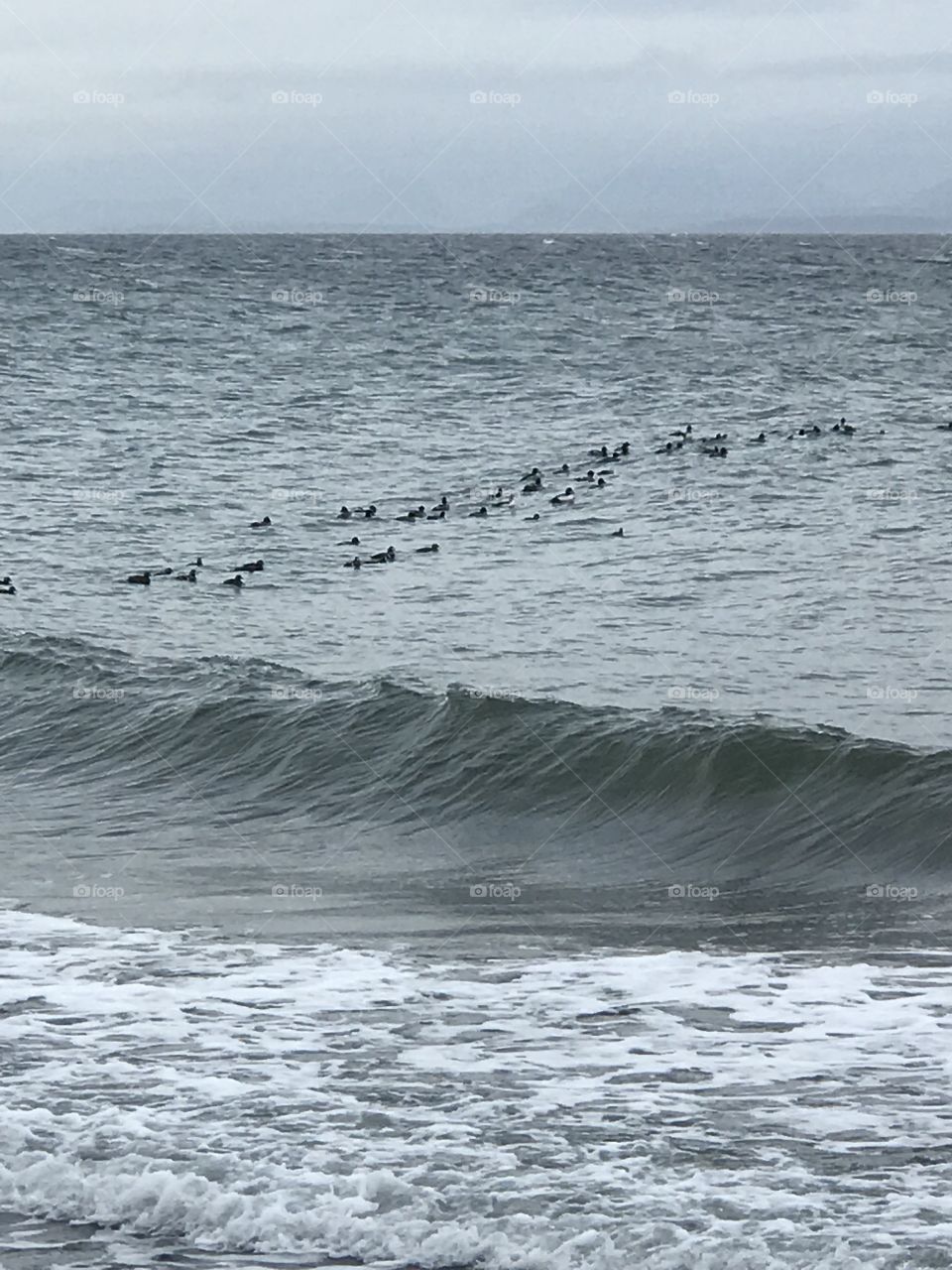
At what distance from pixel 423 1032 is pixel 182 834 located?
4.98 meters

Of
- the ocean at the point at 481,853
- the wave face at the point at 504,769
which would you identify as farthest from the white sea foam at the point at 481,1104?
the wave face at the point at 504,769

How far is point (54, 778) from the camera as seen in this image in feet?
50.4

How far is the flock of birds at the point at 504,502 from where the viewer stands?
23.1 meters

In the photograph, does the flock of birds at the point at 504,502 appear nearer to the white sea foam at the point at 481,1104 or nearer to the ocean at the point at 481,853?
the ocean at the point at 481,853

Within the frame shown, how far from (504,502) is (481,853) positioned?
1465cm

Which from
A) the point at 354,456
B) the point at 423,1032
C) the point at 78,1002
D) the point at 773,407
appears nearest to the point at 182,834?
the point at 78,1002

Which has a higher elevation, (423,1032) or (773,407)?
(773,407)

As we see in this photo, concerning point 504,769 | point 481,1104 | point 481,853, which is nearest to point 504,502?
point 504,769

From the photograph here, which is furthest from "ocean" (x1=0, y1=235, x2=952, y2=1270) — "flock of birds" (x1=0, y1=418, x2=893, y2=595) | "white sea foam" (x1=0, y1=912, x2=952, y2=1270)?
"flock of birds" (x1=0, y1=418, x2=893, y2=595)

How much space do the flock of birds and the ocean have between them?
0.63ft

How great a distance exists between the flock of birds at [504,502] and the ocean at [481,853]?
7.5 inches

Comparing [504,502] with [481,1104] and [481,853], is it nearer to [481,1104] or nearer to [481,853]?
[481,853]

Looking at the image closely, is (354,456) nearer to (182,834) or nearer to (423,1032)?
(182,834)

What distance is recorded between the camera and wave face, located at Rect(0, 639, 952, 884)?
13281 millimetres
